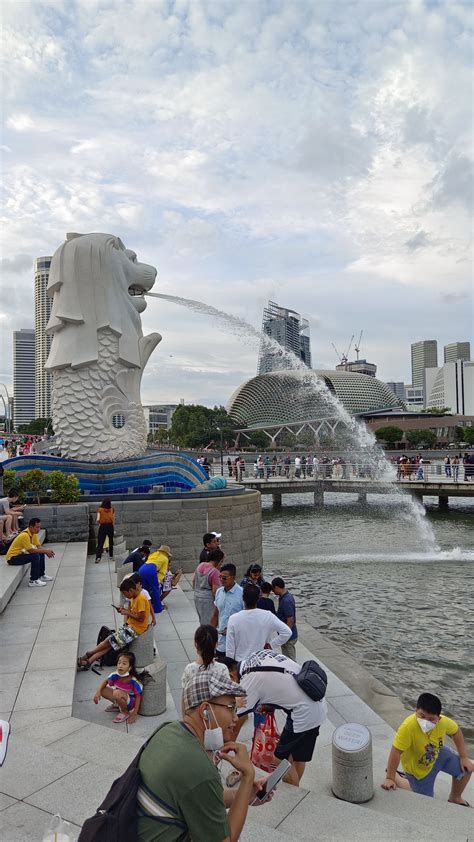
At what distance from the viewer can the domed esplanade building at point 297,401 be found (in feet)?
331

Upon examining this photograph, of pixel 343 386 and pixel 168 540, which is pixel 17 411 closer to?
pixel 343 386

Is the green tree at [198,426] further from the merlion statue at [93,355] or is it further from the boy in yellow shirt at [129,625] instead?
the boy in yellow shirt at [129,625]

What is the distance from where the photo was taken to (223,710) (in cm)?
302

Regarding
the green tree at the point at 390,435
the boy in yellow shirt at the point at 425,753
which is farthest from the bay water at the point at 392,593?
the green tree at the point at 390,435

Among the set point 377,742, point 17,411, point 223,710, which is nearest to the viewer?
point 223,710

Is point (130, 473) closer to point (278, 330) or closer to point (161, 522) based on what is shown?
point (161, 522)

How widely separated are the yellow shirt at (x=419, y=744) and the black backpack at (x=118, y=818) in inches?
104

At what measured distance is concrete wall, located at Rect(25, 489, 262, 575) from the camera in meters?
12.5

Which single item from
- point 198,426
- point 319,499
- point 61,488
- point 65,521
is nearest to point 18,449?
point 319,499

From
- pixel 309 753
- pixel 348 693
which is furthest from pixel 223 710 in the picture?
pixel 348 693

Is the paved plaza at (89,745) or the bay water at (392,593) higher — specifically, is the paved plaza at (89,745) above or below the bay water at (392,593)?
above

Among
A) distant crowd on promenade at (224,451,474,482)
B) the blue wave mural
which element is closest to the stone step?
the blue wave mural

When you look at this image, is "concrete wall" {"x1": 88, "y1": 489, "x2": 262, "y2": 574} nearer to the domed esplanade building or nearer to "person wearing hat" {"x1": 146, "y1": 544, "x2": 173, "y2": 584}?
"person wearing hat" {"x1": 146, "y1": 544, "x2": 173, "y2": 584}

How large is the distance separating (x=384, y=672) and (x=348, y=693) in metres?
2.05
